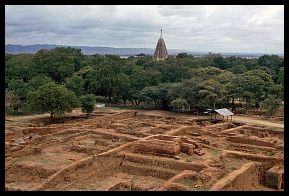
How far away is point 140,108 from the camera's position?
47.3 m

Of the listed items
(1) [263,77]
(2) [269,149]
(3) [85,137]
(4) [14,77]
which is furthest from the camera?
(4) [14,77]

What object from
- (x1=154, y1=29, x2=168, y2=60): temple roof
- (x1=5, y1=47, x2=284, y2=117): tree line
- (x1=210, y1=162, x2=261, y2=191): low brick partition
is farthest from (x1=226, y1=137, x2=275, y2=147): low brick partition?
(x1=154, y1=29, x2=168, y2=60): temple roof

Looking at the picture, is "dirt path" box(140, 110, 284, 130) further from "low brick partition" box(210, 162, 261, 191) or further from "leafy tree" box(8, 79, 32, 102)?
"leafy tree" box(8, 79, 32, 102)

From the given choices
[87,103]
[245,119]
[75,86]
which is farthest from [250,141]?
[75,86]

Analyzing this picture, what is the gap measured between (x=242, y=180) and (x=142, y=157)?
620cm

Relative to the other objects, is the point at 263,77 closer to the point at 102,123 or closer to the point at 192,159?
the point at 102,123

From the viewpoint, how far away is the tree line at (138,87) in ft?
A: 126

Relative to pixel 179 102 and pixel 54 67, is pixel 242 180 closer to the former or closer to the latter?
pixel 179 102

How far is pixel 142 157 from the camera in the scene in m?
24.2

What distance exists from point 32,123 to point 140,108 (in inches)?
581

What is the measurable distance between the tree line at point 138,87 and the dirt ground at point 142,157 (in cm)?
467

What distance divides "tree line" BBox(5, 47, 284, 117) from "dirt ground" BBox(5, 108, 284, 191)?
184 inches

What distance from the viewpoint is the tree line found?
126 ft
